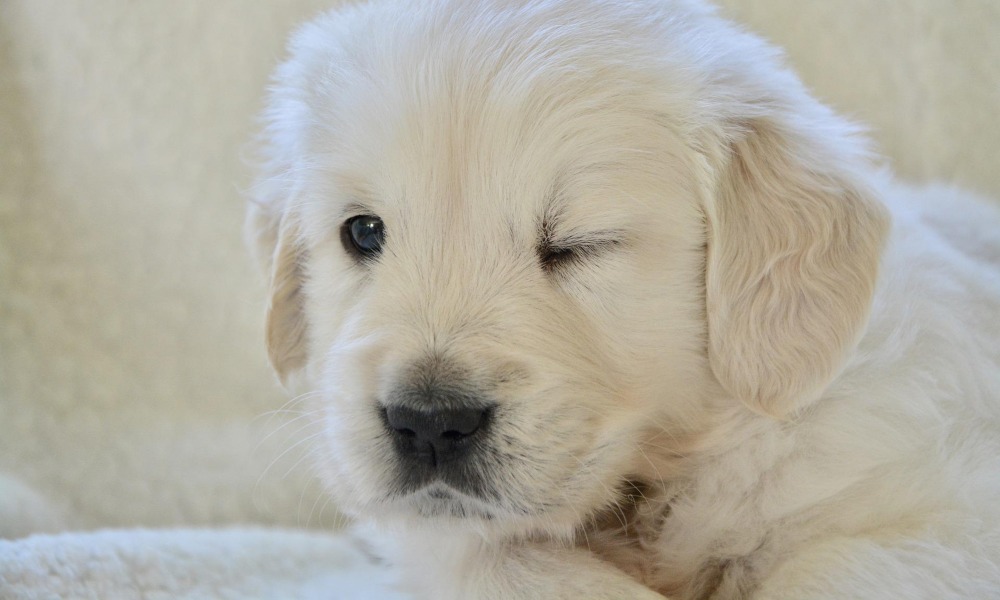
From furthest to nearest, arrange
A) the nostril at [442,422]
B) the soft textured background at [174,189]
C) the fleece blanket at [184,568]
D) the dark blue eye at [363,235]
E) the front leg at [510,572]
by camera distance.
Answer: the soft textured background at [174,189] → the fleece blanket at [184,568] → the dark blue eye at [363,235] → the front leg at [510,572] → the nostril at [442,422]

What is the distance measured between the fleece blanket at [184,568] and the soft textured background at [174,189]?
Answer: 0.47 m

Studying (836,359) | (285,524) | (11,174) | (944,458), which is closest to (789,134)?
(836,359)

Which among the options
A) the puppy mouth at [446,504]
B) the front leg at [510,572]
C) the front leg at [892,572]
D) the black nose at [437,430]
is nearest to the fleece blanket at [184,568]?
the front leg at [510,572]

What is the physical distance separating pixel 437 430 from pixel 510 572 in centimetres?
40

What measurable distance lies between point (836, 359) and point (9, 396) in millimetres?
2618

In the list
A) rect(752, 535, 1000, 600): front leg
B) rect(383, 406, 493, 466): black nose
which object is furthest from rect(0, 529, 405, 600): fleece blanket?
rect(752, 535, 1000, 600): front leg

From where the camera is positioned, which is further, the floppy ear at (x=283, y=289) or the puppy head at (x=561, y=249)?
the floppy ear at (x=283, y=289)

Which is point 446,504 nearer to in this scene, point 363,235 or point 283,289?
point 363,235

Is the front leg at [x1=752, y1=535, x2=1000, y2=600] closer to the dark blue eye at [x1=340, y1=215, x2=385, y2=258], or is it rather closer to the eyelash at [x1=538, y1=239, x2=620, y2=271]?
the eyelash at [x1=538, y1=239, x2=620, y2=271]

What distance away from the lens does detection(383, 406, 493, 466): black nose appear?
1.65 meters

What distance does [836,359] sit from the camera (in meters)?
1.89

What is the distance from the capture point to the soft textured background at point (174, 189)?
10.6 feet

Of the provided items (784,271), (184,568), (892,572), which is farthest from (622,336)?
(184,568)

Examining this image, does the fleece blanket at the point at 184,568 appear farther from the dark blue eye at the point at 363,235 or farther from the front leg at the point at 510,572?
the dark blue eye at the point at 363,235
